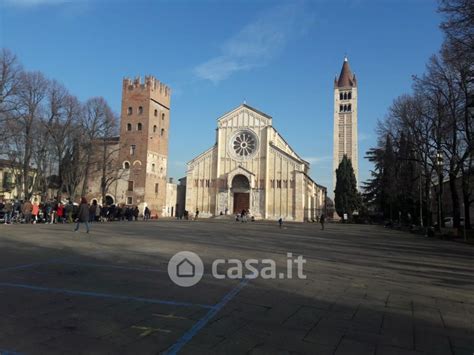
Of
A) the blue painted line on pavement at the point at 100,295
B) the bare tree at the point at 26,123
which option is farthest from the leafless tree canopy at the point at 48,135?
the blue painted line on pavement at the point at 100,295

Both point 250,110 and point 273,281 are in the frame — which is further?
point 250,110

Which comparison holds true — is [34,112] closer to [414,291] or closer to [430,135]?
[430,135]

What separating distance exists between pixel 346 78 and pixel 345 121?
10947 mm

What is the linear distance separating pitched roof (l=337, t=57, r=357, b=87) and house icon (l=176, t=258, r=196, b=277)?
281ft

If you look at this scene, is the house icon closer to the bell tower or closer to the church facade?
the church facade

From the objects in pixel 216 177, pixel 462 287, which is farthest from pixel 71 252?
pixel 216 177

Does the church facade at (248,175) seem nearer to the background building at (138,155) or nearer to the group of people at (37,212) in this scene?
the background building at (138,155)

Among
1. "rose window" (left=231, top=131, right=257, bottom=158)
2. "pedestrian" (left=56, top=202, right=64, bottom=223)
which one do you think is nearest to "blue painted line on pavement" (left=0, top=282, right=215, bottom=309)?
"pedestrian" (left=56, top=202, right=64, bottom=223)

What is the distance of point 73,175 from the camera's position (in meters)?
47.8

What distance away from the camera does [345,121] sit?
85938 mm

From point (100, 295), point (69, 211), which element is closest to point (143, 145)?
point (69, 211)

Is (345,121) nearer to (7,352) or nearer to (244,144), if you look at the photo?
(244,144)

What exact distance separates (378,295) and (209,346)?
4247mm

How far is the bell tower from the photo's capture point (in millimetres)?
84688
